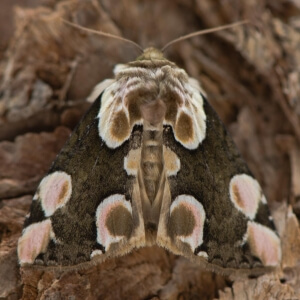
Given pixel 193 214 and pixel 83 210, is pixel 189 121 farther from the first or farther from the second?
pixel 83 210

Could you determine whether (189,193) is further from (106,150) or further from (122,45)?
(122,45)

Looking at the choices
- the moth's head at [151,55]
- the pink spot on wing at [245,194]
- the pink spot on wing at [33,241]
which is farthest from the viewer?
the moth's head at [151,55]

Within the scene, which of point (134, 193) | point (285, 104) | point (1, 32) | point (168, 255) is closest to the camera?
point (134, 193)

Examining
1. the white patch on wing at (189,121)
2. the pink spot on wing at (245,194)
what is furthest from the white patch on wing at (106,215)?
the pink spot on wing at (245,194)

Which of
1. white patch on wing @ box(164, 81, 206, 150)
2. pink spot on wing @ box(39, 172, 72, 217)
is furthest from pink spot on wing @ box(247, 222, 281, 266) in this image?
pink spot on wing @ box(39, 172, 72, 217)

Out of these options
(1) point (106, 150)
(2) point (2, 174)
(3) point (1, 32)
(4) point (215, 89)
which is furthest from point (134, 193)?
(3) point (1, 32)

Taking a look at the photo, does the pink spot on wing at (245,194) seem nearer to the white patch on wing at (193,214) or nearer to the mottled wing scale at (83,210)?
the white patch on wing at (193,214)
